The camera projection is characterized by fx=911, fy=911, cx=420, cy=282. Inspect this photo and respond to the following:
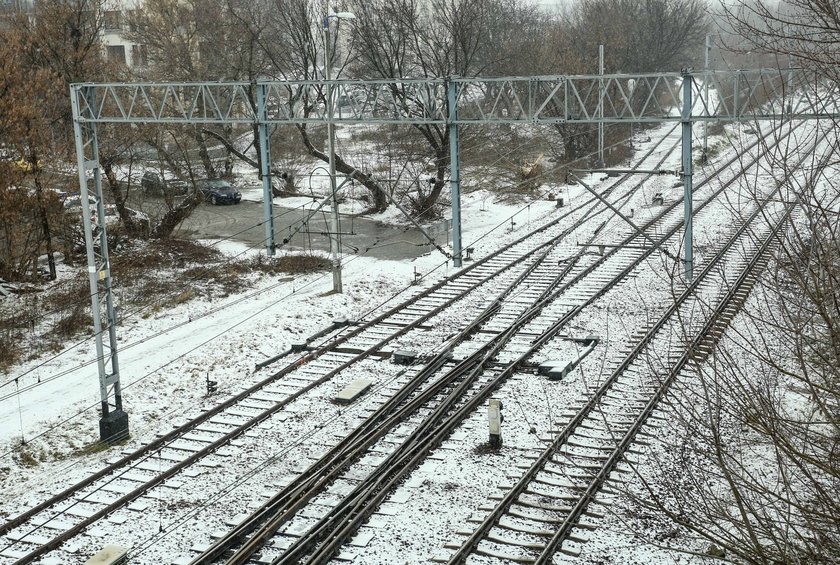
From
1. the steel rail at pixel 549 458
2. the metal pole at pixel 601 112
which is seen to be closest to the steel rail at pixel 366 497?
the steel rail at pixel 549 458

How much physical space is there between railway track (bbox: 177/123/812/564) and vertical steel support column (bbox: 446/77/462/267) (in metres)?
5.68

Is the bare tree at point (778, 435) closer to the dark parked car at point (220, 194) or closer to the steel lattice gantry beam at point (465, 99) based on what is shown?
the steel lattice gantry beam at point (465, 99)

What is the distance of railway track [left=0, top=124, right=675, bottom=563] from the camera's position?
11.3 m

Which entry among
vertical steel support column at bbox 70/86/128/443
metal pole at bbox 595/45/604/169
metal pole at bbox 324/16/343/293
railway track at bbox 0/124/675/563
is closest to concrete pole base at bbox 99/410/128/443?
vertical steel support column at bbox 70/86/128/443

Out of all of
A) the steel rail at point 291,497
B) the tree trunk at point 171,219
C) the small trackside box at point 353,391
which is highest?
the tree trunk at point 171,219

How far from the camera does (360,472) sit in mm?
12383

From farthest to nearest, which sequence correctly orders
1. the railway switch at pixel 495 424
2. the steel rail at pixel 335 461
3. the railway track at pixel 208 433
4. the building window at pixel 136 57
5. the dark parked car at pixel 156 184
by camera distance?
the building window at pixel 136 57, the dark parked car at pixel 156 184, the railway switch at pixel 495 424, the railway track at pixel 208 433, the steel rail at pixel 335 461

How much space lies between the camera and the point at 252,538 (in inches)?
418

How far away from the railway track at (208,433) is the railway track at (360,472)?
→ 5.96ft

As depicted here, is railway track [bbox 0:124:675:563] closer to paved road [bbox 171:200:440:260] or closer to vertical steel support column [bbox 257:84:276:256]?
vertical steel support column [bbox 257:84:276:256]

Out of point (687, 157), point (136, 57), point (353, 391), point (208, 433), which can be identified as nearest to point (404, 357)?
point (353, 391)

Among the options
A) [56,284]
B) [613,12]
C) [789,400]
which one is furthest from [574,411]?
[613,12]

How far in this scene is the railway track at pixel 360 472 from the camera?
34.4ft

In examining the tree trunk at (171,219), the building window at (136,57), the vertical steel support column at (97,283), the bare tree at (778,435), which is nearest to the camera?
the bare tree at (778,435)
